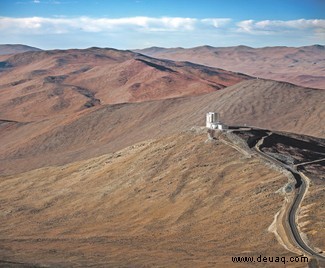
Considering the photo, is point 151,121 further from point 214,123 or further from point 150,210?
point 150,210

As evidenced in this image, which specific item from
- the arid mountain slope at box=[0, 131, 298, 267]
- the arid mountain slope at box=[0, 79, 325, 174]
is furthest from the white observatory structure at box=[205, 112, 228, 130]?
the arid mountain slope at box=[0, 79, 325, 174]

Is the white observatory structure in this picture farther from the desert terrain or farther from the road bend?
the road bend

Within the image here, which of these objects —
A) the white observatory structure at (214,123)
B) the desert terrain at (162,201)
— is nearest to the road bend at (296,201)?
the desert terrain at (162,201)

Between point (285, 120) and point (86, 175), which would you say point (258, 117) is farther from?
point (86, 175)

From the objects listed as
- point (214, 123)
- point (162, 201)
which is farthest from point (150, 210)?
point (214, 123)

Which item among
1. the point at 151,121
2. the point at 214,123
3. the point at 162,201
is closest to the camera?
the point at 162,201

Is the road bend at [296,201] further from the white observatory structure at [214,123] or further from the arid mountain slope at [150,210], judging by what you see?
the white observatory structure at [214,123]

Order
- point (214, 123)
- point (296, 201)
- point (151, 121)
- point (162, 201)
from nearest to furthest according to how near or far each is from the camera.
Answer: point (296, 201), point (162, 201), point (214, 123), point (151, 121)
